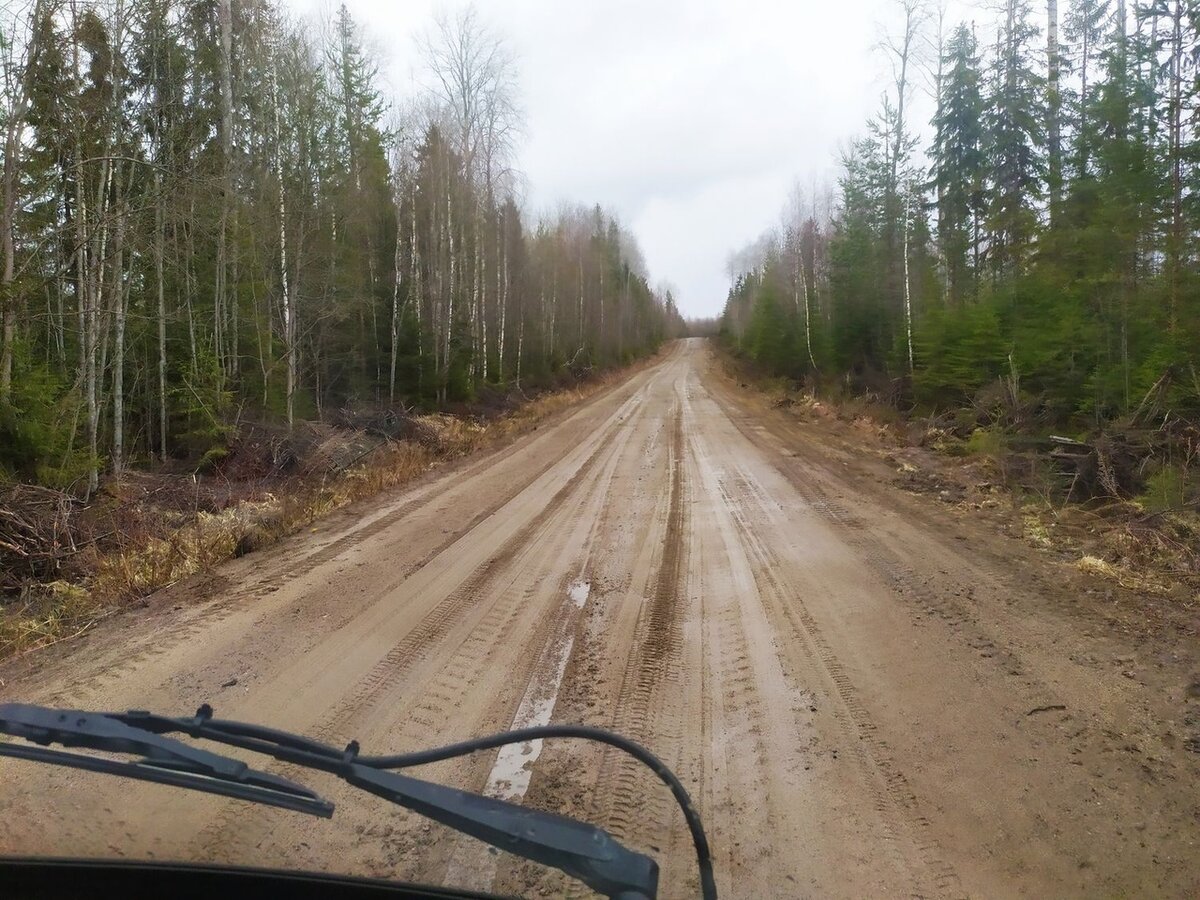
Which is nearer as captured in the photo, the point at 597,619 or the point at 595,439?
the point at 597,619

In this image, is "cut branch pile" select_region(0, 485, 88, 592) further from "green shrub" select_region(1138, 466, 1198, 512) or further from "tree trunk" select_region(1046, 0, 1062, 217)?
"tree trunk" select_region(1046, 0, 1062, 217)

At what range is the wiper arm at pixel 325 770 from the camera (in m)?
1.90

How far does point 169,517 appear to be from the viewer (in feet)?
29.6

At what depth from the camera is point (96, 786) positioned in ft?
10.2

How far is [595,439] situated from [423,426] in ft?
13.9

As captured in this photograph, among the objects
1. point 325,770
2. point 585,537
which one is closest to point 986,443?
point 585,537

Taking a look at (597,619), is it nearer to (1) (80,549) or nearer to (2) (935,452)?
(1) (80,549)

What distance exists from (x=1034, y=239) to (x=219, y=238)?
61.7 ft

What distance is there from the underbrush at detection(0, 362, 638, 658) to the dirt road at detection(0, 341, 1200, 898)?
463 mm

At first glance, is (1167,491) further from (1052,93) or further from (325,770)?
(1052,93)

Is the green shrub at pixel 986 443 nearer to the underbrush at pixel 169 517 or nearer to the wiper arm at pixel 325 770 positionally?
the underbrush at pixel 169 517

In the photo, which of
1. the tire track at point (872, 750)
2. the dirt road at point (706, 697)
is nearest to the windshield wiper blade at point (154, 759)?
the dirt road at point (706, 697)

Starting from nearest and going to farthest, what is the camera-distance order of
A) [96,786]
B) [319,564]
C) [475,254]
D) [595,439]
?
[96,786]
[319,564]
[595,439]
[475,254]

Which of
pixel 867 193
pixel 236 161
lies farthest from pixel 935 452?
pixel 867 193
